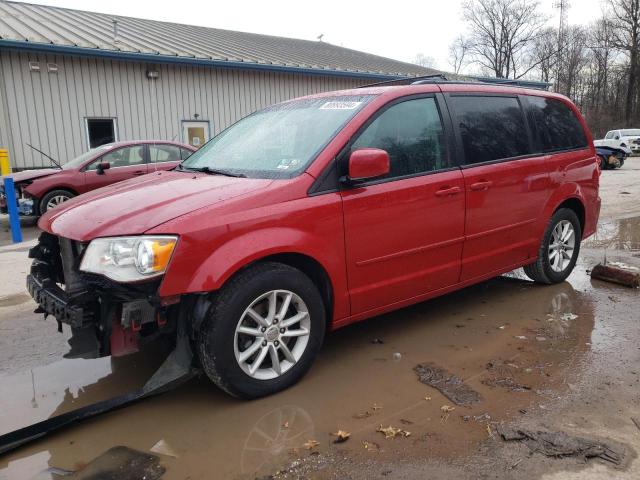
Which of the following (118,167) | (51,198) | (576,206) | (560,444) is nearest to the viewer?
(560,444)

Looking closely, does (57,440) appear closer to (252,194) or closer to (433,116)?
(252,194)

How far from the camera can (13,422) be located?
9.92 feet

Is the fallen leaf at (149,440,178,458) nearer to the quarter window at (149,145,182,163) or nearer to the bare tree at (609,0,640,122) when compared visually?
the quarter window at (149,145,182,163)

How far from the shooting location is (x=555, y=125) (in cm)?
509

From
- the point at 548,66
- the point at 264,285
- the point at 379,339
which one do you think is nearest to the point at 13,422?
the point at 264,285

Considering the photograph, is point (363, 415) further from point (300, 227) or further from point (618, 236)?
point (618, 236)

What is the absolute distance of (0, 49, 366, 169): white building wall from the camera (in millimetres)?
12734

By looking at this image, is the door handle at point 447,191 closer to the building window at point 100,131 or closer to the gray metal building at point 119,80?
the gray metal building at point 119,80

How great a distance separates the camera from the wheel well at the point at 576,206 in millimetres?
5180

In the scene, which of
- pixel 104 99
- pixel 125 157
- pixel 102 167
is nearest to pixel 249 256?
pixel 102 167

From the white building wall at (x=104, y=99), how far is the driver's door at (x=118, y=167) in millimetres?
3922

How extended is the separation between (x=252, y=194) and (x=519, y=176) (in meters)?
2.56

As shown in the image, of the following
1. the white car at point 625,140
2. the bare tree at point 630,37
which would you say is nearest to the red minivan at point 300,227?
the white car at point 625,140

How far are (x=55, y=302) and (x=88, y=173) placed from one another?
7.95 metres
